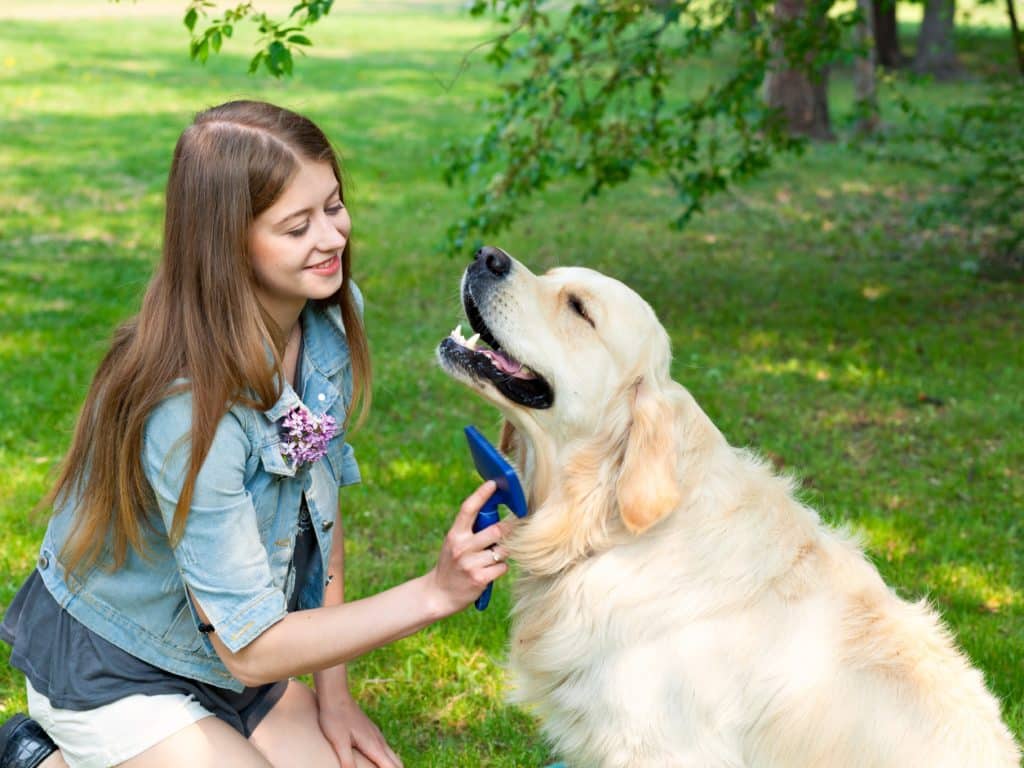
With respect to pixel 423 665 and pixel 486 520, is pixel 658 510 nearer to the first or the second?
pixel 486 520

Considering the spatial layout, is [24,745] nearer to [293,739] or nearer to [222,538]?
[293,739]

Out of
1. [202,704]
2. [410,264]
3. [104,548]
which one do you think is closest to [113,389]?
[104,548]

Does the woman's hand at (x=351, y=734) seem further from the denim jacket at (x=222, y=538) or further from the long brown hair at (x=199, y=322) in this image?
the long brown hair at (x=199, y=322)

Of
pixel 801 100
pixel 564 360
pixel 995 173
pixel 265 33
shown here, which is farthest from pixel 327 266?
pixel 801 100

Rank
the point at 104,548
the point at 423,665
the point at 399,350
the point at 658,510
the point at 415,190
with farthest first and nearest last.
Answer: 1. the point at 415,190
2. the point at 399,350
3. the point at 423,665
4. the point at 104,548
5. the point at 658,510

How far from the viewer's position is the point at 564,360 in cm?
296

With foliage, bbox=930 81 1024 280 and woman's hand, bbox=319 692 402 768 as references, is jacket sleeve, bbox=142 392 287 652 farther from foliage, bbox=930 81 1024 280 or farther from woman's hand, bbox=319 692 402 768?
foliage, bbox=930 81 1024 280

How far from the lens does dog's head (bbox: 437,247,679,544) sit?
2922 millimetres

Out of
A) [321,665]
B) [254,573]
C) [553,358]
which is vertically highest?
[553,358]

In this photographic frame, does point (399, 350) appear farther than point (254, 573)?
Yes

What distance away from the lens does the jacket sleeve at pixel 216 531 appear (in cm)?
269

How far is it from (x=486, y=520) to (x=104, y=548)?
949 mm

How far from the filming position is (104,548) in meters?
2.91

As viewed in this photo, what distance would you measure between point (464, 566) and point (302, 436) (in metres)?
0.53
